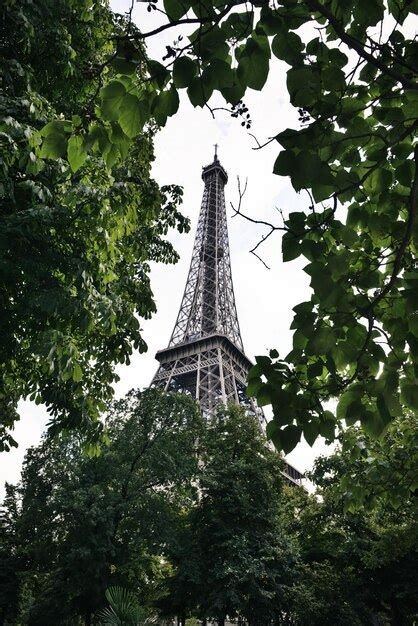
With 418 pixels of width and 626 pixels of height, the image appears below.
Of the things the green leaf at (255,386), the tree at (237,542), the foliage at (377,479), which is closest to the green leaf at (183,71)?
the green leaf at (255,386)

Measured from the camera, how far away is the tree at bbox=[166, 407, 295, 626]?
18484 mm

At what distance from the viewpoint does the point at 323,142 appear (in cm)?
229

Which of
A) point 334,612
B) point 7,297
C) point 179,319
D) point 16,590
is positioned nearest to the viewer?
point 7,297

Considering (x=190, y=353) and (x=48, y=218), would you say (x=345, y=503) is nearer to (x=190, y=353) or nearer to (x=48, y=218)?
(x=48, y=218)

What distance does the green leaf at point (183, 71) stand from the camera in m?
2.03

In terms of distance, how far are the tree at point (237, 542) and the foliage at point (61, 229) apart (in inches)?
558

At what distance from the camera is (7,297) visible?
595 cm

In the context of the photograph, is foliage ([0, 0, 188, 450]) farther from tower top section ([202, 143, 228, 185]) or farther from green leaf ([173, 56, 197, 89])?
tower top section ([202, 143, 228, 185])

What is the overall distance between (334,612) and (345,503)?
58.0ft

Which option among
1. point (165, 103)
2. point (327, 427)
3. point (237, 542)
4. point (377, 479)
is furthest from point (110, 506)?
point (165, 103)

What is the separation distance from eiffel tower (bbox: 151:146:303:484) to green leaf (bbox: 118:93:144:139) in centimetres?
3427

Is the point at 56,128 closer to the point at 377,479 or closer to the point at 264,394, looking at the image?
the point at 264,394

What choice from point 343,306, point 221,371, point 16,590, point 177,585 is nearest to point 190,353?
point 221,371

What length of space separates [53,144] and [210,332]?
5210cm
